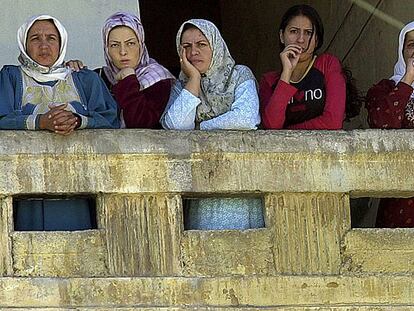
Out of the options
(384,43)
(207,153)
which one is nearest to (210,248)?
(207,153)

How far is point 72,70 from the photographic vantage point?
7242mm

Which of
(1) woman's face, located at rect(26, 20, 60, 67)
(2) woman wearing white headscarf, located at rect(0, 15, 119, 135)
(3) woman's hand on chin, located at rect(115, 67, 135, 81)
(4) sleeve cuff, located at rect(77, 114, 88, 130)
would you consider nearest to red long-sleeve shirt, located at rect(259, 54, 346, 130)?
(3) woman's hand on chin, located at rect(115, 67, 135, 81)

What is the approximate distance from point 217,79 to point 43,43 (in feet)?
2.54

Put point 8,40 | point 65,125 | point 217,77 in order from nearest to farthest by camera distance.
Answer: point 65,125, point 217,77, point 8,40

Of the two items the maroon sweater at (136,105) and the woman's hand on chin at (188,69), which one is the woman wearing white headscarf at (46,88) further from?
the woman's hand on chin at (188,69)

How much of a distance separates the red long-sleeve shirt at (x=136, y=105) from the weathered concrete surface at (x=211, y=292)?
0.72m

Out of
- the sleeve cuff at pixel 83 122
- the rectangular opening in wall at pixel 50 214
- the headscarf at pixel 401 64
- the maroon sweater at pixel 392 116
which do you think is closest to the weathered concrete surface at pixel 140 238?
the rectangular opening in wall at pixel 50 214

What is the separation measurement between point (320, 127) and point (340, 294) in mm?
766

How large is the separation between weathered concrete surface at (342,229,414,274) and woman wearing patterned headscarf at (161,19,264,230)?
400 millimetres

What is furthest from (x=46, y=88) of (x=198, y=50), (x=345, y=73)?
(x=345, y=73)

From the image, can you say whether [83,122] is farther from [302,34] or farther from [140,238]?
[302,34]

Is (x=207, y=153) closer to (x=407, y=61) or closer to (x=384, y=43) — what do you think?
(x=407, y=61)

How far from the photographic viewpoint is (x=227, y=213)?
7.11m

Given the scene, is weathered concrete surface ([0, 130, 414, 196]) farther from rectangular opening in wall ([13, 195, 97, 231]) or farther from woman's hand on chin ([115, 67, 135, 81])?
woman's hand on chin ([115, 67, 135, 81])
